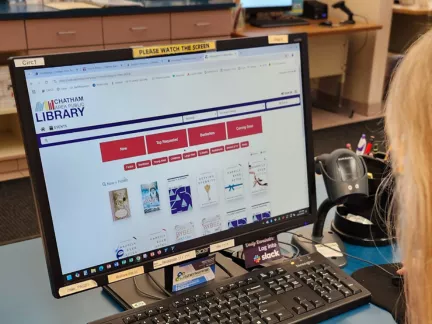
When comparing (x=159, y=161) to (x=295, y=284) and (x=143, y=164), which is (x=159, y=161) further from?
(x=295, y=284)

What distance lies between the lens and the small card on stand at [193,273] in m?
1.01

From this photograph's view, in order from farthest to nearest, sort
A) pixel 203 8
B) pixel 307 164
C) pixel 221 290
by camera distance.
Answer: pixel 203 8 → pixel 307 164 → pixel 221 290

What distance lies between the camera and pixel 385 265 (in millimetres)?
1144

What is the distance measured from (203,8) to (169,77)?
8.38 feet

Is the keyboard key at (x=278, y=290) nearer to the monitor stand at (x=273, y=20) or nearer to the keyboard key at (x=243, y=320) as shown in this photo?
the keyboard key at (x=243, y=320)

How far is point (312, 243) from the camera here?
3.97ft

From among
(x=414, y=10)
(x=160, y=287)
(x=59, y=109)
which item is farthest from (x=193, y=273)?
(x=414, y=10)

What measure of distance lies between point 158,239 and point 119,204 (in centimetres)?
9

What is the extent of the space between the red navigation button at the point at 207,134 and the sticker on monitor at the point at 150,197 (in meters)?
0.10

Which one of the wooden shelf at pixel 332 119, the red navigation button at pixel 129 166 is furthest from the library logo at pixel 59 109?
the wooden shelf at pixel 332 119

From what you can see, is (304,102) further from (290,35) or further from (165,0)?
(165,0)

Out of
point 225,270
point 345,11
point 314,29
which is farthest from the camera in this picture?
point 345,11

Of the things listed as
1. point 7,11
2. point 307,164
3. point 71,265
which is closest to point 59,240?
point 71,265

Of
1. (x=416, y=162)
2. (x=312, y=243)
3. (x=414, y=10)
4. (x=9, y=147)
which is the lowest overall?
(x=9, y=147)
